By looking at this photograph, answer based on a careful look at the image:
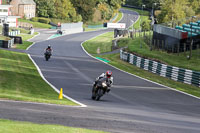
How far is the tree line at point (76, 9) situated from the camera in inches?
5600

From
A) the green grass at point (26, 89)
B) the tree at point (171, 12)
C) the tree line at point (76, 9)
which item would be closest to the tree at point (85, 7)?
the tree line at point (76, 9)

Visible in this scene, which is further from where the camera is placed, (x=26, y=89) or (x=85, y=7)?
(x=85, y=7)

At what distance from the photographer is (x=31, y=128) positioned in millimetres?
11930

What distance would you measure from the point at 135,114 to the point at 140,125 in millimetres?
3283

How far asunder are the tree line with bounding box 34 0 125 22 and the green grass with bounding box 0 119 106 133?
12966 centimetres

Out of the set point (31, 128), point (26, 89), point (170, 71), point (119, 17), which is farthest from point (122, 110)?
point (119, 17)

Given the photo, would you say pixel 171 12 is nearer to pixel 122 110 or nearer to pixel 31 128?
pixel 122 110

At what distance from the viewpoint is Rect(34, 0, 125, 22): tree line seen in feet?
467

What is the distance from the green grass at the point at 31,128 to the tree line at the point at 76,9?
Result: 425ft

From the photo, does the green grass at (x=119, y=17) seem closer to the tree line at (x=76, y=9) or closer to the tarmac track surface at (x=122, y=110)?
the tree line at (x=76, y=9)

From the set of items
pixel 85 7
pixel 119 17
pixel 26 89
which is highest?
pixel 85 7

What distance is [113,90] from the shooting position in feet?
93.9

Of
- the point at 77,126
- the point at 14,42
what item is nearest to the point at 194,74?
the point at 77,126

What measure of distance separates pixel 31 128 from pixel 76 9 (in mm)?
147298
